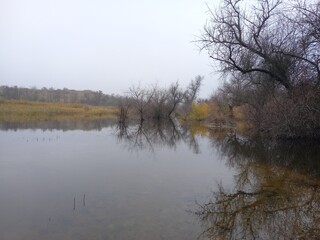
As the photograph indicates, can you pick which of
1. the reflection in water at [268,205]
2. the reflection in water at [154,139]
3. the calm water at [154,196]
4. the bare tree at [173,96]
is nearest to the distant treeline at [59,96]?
the bare tree at [173,96]

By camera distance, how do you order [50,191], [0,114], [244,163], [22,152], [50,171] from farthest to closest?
[0,114]
[22,152]
[244,163]
[50,171]
[50,191]

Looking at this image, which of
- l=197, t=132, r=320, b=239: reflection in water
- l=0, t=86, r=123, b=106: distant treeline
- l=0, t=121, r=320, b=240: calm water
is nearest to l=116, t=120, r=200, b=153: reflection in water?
l=0, t=121, r=320, b=240: calm water

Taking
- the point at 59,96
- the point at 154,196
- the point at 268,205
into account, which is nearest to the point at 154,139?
the point at 154,196

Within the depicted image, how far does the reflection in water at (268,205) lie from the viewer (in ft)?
17.0

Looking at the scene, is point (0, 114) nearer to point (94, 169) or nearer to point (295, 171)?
point (94, 169)

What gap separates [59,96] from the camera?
100 m

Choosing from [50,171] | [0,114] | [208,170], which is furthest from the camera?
[0,114]

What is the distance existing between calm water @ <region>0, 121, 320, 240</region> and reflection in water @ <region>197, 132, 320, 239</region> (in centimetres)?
2

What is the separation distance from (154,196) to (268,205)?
8.51 ft

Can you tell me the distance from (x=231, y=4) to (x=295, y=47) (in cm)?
399

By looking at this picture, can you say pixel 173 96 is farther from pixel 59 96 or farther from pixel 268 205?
pixel 59 96

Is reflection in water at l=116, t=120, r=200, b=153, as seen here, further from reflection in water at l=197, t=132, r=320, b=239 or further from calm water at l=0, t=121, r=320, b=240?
reflection in water at l=197, t=132, r=320, b=239

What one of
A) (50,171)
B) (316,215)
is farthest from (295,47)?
(50,171)

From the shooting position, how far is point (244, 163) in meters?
11.6
